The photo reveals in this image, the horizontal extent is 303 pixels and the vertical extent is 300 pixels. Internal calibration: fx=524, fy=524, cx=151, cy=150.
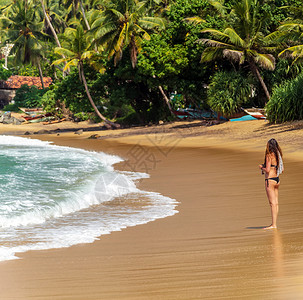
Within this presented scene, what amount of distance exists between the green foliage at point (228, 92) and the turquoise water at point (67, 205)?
15.0m

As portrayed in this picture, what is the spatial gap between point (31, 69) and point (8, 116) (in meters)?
21.3

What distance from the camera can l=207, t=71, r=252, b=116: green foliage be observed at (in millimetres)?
29891

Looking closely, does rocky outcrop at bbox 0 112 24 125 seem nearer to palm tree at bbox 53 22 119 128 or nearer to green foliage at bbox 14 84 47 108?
green foliage at bbox 14 84 47 108

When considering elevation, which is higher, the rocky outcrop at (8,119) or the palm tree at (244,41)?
the palm tree at (244,41)

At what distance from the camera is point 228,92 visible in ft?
98.5

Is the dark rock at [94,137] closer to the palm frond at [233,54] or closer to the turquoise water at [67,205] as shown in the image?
the palm frond at [233,54]

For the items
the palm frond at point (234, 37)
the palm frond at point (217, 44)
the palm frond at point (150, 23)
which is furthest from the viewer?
the palm frond at point (150, 23)

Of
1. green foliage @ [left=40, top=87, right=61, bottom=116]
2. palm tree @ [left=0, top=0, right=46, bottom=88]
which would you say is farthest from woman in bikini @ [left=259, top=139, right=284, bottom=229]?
palm tree @ [left=0, top=0, right=46, bottom=88]

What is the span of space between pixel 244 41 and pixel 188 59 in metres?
4.69

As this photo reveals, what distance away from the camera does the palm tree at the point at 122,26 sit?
33.9 m

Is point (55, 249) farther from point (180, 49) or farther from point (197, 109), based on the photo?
point (197, 109)

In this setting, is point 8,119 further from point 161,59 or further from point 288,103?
point 288,103

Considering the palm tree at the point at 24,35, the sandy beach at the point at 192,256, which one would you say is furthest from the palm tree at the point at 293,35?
the palm tree at the point at 24,35

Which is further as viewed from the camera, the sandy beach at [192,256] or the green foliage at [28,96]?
the green foliage at [28,96]
